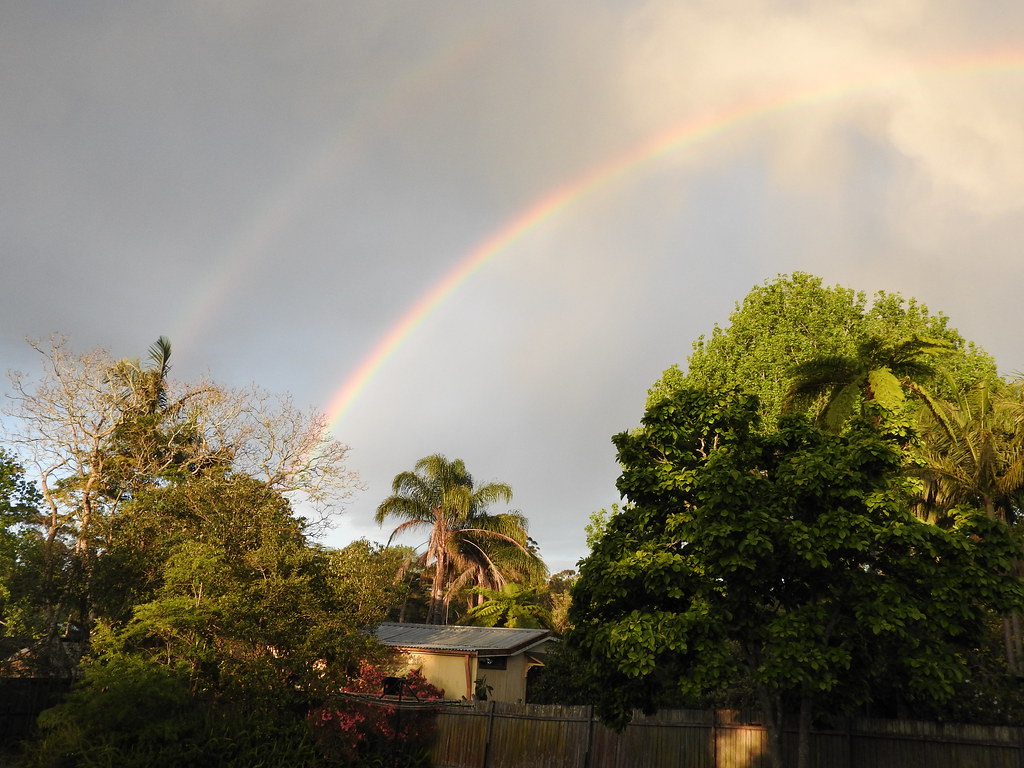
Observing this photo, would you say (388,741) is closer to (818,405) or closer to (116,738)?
(116,738)

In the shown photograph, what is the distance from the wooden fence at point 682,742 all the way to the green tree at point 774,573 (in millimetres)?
1651

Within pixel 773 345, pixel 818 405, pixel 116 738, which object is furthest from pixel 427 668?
pixel 773 345

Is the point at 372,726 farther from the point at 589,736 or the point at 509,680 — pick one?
the point at 509,680

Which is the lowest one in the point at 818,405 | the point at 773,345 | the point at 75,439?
the point at 75,439

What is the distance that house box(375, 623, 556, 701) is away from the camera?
28250mm

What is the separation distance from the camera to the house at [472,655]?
28250 millimetres

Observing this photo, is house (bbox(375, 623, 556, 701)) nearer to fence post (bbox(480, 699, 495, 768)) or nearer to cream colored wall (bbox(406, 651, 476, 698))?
cream colored wall (bbox(406, 651, 476, 698))

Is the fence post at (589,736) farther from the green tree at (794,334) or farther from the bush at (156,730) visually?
the green tree at (794,334)

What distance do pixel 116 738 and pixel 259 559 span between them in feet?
17.5

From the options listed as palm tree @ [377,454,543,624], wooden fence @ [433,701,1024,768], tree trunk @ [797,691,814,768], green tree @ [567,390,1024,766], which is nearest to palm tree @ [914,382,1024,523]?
wooden fence @ [433,701,1024,768]

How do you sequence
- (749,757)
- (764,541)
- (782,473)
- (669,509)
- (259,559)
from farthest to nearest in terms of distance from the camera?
(259,559)
(749,757)
(669,509)
(782,473)
(764,541)

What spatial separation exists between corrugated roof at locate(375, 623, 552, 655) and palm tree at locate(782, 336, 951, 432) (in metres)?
13.4

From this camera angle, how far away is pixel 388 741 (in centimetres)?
2303

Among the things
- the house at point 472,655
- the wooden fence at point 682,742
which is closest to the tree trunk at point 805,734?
the wooden fence at point 682,742
